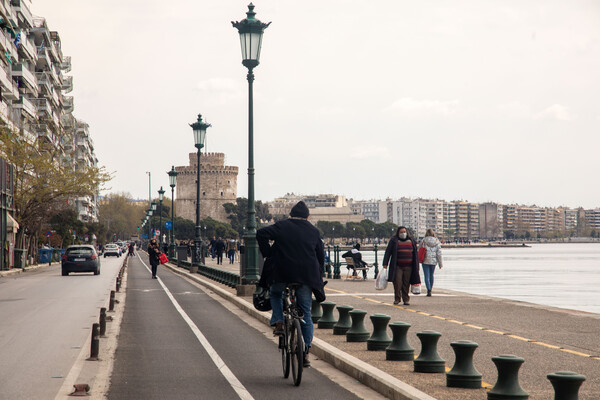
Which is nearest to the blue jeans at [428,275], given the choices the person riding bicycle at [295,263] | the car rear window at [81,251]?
the person riding bicycle at [295,263]

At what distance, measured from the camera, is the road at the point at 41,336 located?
8.69 meters

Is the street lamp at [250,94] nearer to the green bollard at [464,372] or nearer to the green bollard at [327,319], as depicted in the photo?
the green bollard at [327,319]

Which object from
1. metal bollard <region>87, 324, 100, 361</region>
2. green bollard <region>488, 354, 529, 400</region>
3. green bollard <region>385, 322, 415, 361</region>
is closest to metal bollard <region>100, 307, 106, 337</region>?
metal bollard <region>87, 324, 100, 361</region>

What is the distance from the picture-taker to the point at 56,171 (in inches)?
2163

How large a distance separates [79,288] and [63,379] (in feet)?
63.6

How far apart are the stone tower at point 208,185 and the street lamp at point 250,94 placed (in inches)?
4960

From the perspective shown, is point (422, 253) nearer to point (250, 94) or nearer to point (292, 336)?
point (250, 94)

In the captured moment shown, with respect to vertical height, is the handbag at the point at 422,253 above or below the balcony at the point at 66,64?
below

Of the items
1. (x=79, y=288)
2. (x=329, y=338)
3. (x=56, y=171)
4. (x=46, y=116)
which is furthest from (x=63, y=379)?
(x=46, y=116)

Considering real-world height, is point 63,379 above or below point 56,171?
below

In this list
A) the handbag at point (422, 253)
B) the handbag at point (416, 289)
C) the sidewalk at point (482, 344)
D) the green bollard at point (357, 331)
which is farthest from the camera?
the handbag at point (422, 253)

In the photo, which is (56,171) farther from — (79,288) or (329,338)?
(329,338)

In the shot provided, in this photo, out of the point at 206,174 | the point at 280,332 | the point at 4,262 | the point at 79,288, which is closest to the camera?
the point at 280,332

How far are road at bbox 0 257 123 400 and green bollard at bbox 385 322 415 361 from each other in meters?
3.45
